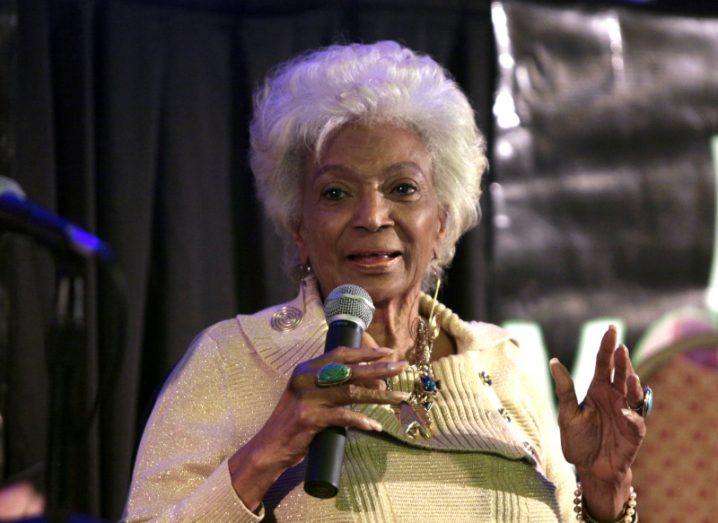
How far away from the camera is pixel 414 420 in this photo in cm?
249

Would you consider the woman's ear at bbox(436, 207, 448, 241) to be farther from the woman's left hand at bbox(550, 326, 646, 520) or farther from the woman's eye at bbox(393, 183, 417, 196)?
the woman's left hand at bbox(550, 326, 646, 520)

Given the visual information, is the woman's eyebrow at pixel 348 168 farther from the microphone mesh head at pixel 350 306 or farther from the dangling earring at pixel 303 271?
the microphone mesh head at pixel 350 306

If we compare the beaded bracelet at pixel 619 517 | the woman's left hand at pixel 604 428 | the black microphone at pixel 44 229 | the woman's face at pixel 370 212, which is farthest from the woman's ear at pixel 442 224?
the black microphone at pixel 44 229

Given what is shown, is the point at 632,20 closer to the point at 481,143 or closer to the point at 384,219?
the point at 481,143

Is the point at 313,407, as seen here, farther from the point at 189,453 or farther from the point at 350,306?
the point at 189,453

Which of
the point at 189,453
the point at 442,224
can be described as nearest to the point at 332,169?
the point at 442,224

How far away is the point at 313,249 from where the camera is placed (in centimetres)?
260

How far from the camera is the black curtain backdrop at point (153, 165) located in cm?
312

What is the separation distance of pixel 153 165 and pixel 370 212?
1.09m

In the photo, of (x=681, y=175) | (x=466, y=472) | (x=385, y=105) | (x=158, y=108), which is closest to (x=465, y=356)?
(x=466, y=472)

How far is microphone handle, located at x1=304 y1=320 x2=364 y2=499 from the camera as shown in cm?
177

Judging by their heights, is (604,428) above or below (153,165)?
below

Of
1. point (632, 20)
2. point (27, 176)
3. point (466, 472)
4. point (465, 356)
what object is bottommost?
point (466, 472)

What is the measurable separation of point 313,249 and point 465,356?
0.47m
